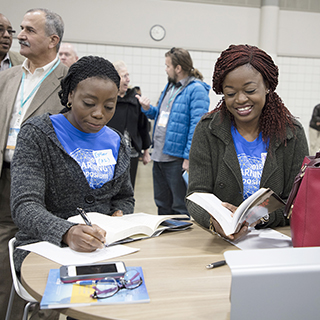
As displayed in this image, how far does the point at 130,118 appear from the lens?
3.63m

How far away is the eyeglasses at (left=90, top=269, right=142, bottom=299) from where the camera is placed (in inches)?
34.6

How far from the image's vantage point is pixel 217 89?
5.46ft

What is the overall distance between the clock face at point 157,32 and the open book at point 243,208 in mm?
5793

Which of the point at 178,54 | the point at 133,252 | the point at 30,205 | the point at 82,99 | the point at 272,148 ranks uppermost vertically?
the point at 178,54

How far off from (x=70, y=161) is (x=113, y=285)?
0.67 metres

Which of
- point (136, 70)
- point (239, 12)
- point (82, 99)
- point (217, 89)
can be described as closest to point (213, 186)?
point (217, 89)

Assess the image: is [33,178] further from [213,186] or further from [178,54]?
[178,54]

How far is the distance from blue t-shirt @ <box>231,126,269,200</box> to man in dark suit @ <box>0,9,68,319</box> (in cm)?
117

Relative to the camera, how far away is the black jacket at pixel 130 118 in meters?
3.56

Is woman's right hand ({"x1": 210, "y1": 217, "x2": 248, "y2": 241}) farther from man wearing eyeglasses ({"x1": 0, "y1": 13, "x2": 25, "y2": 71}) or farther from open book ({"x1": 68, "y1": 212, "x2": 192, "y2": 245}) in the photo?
man wearing eyeglasses ({"x1": 0, "y1": 13, "x2": 25, "y2": 71})

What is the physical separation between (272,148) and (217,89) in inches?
14.3

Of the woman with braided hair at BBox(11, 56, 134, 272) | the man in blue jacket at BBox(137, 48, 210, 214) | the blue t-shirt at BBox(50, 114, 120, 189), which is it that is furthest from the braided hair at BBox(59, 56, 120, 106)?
the man in blue jacket at BBox(137, 48, 210, 214)

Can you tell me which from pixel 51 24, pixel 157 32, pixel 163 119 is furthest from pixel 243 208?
pixel 157 32

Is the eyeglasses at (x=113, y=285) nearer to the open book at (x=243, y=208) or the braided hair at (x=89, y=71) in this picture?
the open book at (x=243, y=208)
